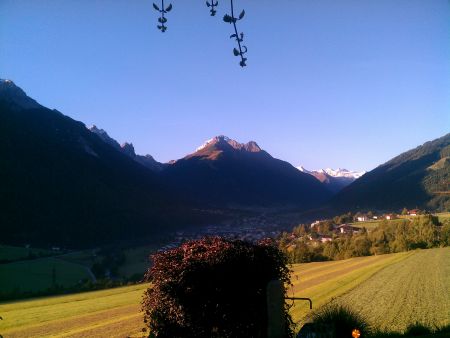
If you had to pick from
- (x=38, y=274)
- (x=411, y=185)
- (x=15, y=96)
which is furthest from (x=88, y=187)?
(x=411, y=185)

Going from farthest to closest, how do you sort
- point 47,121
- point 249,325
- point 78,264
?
1. point 47,121
2. point 78,264
3. point 249,325

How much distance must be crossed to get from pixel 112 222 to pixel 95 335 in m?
102

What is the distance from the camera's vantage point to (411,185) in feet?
424

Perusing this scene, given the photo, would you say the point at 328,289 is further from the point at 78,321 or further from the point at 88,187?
the point at 88,187

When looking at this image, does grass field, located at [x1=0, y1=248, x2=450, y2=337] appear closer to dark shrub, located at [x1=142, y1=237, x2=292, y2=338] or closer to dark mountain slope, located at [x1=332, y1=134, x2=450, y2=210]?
dark shrub, located at [x1=142, y1=237, x2=292, y2=338]

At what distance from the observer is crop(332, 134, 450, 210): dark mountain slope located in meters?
106

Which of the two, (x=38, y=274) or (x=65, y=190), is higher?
(x=65, y=190)

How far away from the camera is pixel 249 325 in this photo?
26.6 ft

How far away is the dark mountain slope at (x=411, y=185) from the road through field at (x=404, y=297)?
217 feet

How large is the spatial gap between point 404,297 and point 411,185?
116 metres

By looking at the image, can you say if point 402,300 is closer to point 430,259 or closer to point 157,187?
point 430,259

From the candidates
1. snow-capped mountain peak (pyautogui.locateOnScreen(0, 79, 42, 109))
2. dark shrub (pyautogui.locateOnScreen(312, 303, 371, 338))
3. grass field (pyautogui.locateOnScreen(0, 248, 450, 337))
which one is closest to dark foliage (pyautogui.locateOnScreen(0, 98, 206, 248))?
snow-capped mountain peak (pyautogui.locateOnScreen(0, 79, 42, 109))

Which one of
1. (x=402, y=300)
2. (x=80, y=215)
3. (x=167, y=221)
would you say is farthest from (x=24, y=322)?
(x=167, y=221)

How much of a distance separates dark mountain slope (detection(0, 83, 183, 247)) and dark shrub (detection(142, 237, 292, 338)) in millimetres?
94693
